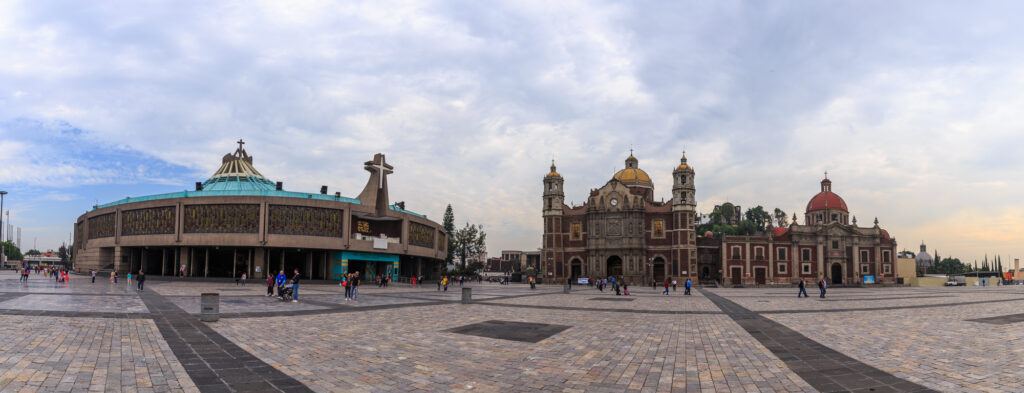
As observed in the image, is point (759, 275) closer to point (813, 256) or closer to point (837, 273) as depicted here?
point (813, 256)

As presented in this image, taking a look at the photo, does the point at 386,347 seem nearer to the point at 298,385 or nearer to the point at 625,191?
the point at 298,385

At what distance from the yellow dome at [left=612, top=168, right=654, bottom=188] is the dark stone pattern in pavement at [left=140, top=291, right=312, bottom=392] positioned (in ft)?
263

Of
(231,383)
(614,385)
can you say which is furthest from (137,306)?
(614,385)

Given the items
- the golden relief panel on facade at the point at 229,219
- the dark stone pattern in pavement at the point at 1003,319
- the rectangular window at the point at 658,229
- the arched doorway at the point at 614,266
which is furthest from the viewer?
the arched doorway at the point at 614,266

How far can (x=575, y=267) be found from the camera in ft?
271

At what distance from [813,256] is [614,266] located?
1205 inches

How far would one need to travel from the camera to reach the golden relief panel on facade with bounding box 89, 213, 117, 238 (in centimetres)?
5929

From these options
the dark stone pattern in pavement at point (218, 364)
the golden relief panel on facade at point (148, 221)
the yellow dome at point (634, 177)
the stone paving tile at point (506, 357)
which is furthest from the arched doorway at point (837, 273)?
the dark stone pattern in pavement at point (218, 364)

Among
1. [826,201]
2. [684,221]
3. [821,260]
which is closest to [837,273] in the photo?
[821,260]

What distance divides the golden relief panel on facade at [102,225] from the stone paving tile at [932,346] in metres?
67.0

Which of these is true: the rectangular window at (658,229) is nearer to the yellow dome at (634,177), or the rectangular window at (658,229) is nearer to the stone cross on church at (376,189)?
the yellow dome at (634,177)

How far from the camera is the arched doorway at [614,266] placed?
7975 centimetres

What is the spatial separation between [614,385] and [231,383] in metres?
6.06

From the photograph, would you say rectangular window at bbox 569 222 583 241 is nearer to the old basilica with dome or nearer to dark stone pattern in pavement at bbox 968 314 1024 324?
the old basilica with dome
